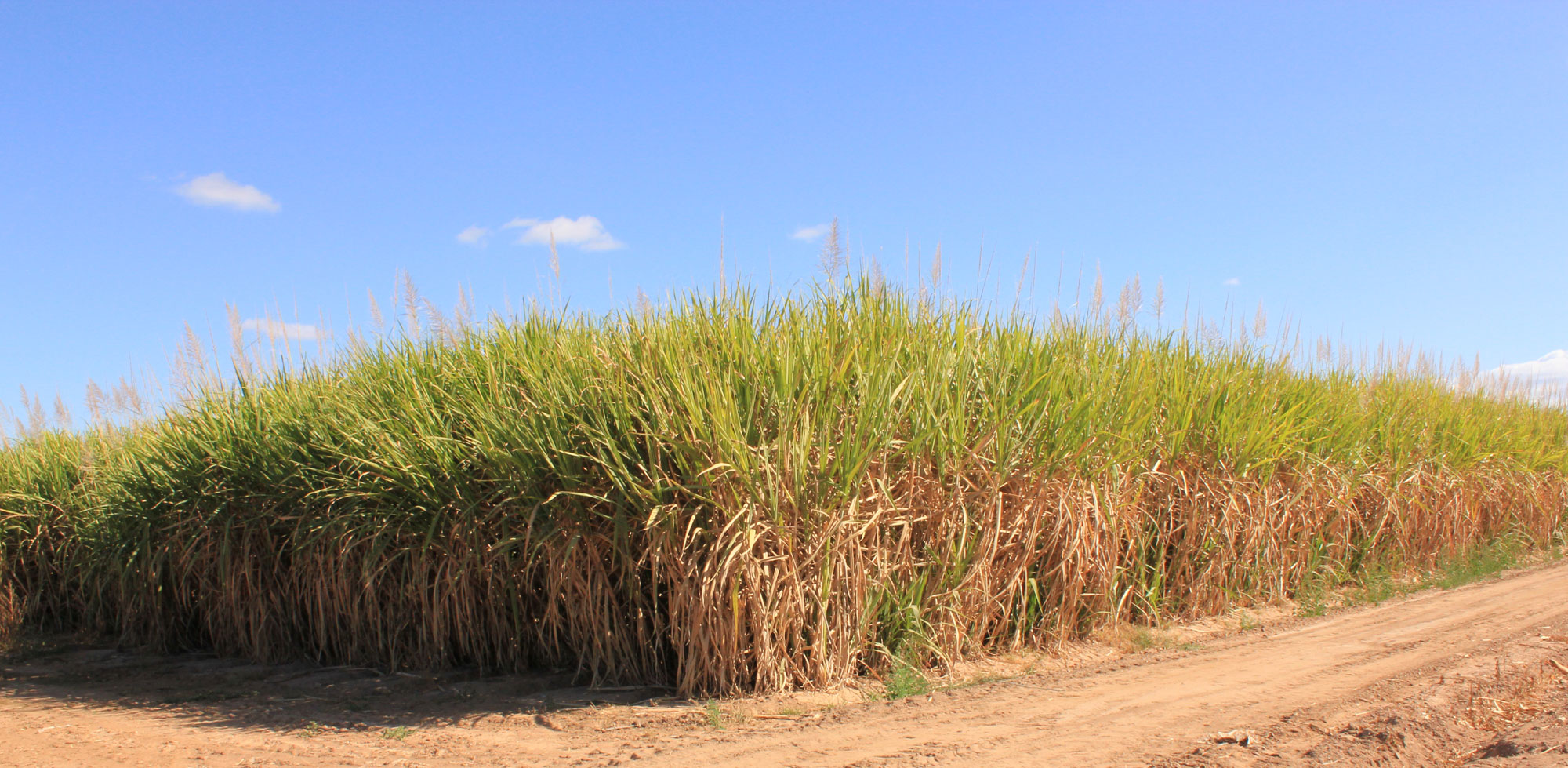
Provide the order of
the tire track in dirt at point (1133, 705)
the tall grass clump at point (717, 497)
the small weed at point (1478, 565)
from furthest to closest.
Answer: the small weed at point (1478, 565)
the tall grass clump at point (717, 497)
the tire track in dirt at point (1133, 705)

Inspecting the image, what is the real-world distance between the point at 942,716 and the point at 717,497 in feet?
4.60

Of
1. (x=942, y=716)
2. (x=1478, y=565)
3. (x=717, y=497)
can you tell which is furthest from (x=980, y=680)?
(x=1478, y=565)

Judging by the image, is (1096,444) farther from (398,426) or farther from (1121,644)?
(398,426)

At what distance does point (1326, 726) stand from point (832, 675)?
2.13m

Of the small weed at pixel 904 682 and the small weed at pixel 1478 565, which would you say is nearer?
the small weed at pixel 904 682

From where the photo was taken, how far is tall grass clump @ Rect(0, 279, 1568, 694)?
13.9 feet

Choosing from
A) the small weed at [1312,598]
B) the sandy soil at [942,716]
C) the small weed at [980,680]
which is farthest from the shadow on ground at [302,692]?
the small weed at [1312,598]

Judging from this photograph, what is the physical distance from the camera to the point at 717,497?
161 inches

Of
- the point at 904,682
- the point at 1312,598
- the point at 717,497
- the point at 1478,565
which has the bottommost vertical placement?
the point at 1478,565

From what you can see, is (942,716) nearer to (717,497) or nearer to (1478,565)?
(717,497)

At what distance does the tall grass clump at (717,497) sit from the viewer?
4.24 metres

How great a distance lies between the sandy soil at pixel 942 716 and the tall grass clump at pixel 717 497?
0.31 metres

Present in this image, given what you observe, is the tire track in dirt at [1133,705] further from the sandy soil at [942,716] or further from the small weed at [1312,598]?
the small weed at [1312,598]

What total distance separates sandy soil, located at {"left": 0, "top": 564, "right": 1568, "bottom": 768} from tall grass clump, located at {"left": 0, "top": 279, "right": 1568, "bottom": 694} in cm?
31
